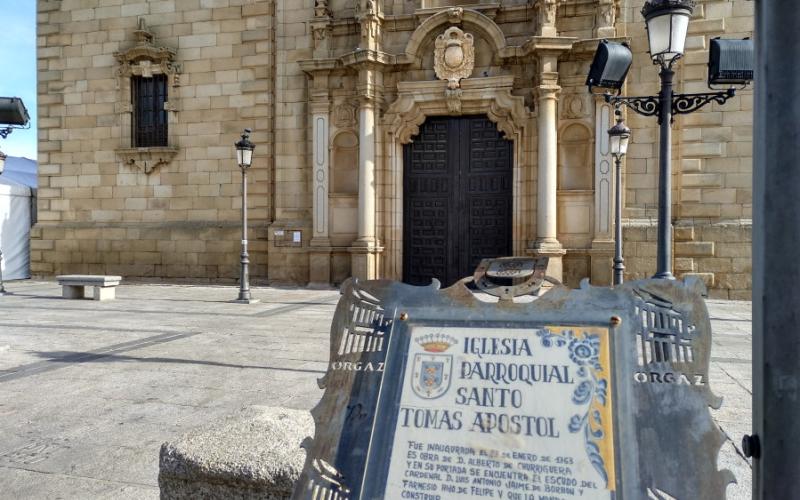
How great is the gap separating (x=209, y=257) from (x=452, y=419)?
15.1 metres

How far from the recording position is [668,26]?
232 inches

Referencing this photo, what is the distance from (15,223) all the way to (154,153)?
18.7 ft

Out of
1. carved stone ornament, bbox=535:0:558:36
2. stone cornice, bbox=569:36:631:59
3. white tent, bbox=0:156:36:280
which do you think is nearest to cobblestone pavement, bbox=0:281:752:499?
stone cornice, bbox=569:36:631:59

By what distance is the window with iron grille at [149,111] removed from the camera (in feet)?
54.7

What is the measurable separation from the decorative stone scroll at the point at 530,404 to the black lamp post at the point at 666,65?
15.1ft

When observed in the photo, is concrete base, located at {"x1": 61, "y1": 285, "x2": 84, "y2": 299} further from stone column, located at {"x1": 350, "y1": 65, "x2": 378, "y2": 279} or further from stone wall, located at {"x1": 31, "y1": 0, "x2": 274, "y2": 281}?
stone column, located at {"x1": 350, "y1": 65, "x2": 378, "y2": 279}

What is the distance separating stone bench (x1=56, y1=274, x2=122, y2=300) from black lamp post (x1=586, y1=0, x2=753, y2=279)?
34.3 ft

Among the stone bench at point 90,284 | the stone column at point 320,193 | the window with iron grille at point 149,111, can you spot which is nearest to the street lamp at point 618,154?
the stone column at point 320,193

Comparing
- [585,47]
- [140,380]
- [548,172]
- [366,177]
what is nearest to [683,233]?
[548,172]

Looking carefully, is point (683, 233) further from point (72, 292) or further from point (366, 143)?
point (72, 292)

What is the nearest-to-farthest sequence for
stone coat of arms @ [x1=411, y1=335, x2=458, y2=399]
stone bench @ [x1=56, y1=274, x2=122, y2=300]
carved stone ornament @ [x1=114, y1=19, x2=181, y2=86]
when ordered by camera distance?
1. stone coat of arms @ [x1=411, y1=335, x2=458, y2=399]
2. stone bench @ [x1=56, y1=274, x2=122, y2=300]
3. carved stone ornament @ [x1=114, y1=19, x2=181, y2=86]

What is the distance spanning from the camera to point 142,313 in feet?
34.3

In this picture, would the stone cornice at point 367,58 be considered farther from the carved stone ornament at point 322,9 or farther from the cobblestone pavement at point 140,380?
the cobblestone pavement at point 140,380

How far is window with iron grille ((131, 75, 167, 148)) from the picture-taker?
54.7ft
